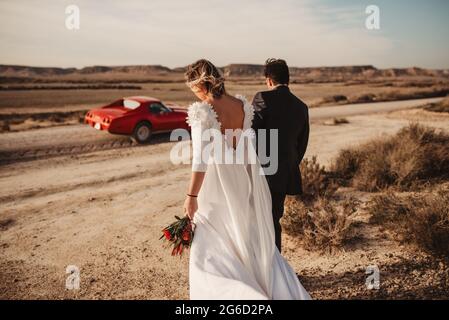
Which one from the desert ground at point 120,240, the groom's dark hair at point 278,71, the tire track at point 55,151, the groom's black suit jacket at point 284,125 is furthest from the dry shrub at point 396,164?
the tire track at point 55,151

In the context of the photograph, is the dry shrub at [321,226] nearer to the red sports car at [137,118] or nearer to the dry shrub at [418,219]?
the dry shrub at [418,219]

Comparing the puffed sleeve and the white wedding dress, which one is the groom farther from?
the puffed sleeve

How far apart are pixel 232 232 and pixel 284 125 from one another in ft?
3.92

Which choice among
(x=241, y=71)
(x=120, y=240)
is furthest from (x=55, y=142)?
(x=241, y=71)

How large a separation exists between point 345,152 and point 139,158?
5141mm

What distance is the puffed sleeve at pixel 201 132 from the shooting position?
292 cm

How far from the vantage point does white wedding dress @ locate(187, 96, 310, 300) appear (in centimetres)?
293

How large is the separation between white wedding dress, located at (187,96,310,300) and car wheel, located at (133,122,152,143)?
26.6 feet

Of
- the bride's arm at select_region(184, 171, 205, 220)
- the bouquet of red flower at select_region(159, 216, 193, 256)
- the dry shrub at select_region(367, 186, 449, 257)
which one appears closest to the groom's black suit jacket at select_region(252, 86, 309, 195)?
the bride's arm at select_region(184, 171, 205, 220)

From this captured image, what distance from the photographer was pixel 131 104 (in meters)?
11.2

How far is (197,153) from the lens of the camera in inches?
115
